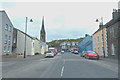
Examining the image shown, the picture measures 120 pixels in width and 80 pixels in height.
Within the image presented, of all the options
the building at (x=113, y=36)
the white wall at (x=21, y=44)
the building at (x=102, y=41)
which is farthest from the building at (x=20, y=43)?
the building at (x=113, y=36)

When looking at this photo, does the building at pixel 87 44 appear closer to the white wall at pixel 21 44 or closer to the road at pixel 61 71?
the white wall at pixel 21 44

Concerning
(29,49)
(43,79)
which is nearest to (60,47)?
(29,49)

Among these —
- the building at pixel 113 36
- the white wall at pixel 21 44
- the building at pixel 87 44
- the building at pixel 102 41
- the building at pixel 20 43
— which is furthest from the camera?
the building at pixel 87 44

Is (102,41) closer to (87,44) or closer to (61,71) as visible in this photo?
(87,44)

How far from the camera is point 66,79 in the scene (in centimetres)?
748

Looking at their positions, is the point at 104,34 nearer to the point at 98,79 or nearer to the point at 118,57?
the point at 118,57

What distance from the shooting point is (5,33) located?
32.8 metres

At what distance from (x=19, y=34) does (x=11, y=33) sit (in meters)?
5.25

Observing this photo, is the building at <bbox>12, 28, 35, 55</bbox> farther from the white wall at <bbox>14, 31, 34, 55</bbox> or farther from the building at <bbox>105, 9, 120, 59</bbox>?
the building at <bbox>105, 9, 120, 59</bbox>

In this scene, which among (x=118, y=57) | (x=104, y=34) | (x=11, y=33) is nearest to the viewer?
(x=118, y=57)

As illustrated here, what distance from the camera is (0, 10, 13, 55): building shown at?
31.2 metres

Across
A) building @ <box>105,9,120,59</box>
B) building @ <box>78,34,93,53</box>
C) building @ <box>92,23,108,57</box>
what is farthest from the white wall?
building @ <box>105,9,120,59</box>

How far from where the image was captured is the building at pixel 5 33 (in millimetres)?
31234

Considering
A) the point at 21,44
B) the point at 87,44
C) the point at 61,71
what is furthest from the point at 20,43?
the point at 61,71
